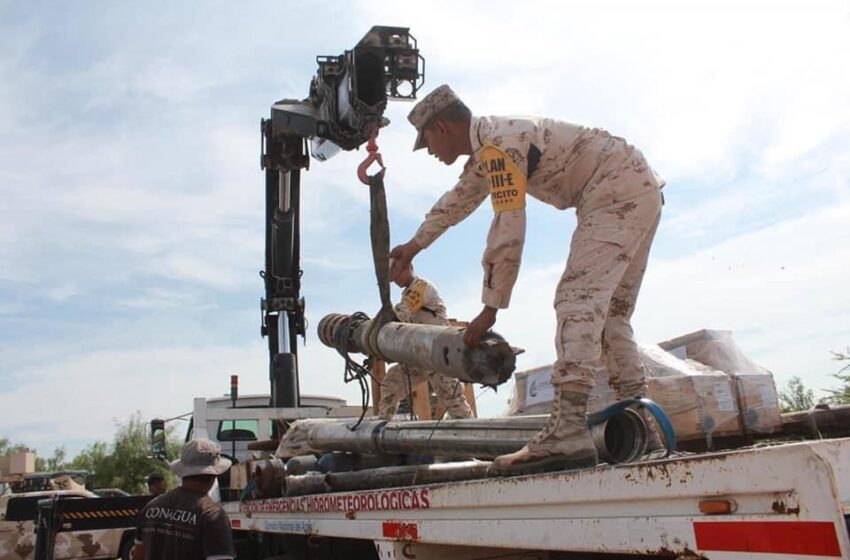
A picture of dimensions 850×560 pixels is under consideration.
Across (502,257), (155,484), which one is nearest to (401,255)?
(502,257)

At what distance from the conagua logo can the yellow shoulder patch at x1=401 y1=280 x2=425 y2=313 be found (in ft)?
11.0

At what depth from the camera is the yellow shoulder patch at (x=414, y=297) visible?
22.4 ft

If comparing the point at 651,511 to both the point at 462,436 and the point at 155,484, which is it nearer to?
the point at 462,436

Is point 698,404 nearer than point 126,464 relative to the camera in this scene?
Yes

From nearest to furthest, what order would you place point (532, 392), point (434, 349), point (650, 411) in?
1. point (650, 411)
2. point (434, 349)
3. point (532, 392)

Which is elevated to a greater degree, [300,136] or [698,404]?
[300,136]

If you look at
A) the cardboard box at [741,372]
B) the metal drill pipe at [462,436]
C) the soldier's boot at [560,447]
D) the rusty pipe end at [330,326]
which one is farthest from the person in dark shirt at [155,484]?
the soldier's boot at [560,447]

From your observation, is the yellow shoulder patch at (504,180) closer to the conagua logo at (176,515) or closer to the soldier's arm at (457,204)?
the soldier's arm at (457,204)

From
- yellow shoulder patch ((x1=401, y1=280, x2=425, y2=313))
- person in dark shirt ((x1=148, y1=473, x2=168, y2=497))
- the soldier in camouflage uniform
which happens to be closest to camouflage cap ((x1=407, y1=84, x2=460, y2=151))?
the soldier in camouflage uniform

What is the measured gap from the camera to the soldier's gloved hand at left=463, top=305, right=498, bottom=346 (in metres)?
3.53

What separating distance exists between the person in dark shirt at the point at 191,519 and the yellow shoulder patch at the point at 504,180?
179cm

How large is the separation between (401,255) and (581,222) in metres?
1.26

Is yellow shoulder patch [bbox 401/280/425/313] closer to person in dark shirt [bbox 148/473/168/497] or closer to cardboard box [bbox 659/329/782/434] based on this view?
cardboard box [bbox 659/329/782/434]

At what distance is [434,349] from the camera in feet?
13.0
